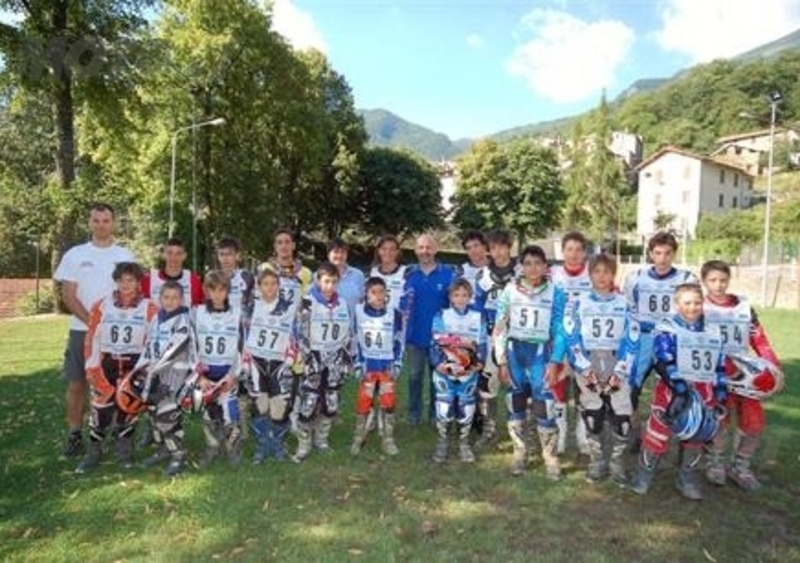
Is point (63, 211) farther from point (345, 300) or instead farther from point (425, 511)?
point (425, 511)

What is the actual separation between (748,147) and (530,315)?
95.3 meters

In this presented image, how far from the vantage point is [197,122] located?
32.7m

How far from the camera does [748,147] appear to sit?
90875mm

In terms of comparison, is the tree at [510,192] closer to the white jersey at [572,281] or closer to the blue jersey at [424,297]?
the blue jersey at [424,297]

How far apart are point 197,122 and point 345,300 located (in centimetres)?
2777

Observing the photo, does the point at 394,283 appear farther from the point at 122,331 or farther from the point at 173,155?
the point at 173,155

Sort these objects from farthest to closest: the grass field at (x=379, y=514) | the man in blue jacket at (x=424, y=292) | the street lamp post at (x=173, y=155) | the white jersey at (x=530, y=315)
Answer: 1. the street lamp post at (x=173, y=155)
2. the man in blue jacket at (x=424, y=292)
3. the white jersey at (x=530, y=315)
4. the grass field at (x=379, y=514)

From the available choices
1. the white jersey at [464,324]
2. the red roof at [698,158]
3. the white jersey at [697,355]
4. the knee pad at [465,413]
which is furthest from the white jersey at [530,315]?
the red roof at [698,158]

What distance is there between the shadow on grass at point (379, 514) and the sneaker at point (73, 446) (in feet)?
0.44

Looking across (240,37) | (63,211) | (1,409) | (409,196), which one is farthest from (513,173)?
(1,409)

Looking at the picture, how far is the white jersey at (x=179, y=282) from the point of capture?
698 cm

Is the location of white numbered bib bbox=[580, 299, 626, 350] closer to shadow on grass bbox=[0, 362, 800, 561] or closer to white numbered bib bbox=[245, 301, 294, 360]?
shadow on grass bbox=[0, 362, 800, 561]

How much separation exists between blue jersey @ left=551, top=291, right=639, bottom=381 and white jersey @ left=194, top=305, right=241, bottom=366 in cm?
287

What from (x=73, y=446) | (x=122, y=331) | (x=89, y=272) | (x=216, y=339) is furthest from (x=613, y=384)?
(x=73, y=446)
